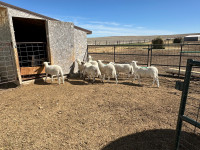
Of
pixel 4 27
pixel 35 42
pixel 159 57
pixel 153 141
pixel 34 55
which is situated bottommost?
pixel 153 141

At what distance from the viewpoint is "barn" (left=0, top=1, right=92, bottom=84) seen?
621cm

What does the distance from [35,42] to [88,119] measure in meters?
4.97

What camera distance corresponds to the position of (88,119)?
395 cm

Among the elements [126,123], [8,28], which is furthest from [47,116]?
[8,28]

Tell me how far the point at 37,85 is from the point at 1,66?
202 cm

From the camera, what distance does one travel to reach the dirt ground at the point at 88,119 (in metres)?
3.06

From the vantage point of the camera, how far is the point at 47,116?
413 centimetres

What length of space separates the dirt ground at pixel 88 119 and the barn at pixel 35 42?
1.31m

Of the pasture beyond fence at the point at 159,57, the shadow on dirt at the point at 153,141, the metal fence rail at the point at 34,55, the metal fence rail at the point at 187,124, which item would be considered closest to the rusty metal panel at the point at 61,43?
the metal fence rail at the point at 34,55

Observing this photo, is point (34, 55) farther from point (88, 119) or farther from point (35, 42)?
point (88, 119)

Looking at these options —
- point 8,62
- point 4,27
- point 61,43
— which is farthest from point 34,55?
point 4,27

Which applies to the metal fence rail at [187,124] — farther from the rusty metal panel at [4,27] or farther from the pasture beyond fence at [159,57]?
the rusty metal panel at [4,27]

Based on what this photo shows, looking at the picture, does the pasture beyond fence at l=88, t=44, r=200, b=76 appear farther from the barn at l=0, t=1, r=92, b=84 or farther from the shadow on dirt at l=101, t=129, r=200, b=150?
the shadow on dirt at l=101, t=129, r=200, b=150

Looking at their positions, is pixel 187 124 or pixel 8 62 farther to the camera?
pixel 8 62
